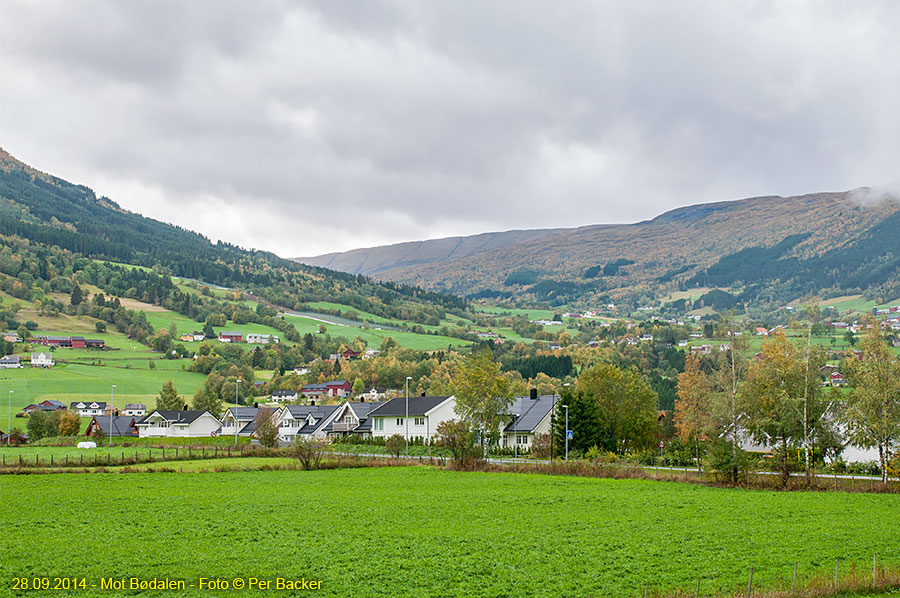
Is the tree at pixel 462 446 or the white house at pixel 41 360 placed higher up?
the white house at pixel 41 360

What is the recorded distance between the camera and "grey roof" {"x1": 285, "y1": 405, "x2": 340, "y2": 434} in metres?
100

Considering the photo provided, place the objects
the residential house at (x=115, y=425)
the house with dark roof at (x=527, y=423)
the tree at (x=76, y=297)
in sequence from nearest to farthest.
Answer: the house with dark roof at (x=527, y=423)
the residential house at (x=115, y=425)
the tree at (x=76, y=297)

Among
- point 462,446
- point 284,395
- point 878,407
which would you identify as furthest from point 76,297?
point 878,407

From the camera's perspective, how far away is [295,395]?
136 metres

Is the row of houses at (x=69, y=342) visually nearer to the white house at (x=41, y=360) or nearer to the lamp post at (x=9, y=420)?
the white house at (x=41, y=360)

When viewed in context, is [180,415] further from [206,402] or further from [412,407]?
[412,407]

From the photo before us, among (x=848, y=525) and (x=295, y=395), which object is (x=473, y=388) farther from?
(x=295, y=395)

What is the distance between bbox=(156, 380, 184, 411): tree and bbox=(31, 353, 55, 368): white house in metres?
32.3

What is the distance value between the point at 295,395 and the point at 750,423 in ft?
331

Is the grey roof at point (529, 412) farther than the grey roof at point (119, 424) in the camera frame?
No

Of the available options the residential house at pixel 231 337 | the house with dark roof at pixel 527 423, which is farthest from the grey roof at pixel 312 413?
the residential house at pixel 231 337

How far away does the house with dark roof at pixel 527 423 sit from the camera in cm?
7519

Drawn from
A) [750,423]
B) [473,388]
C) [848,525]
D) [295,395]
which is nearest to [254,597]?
[848,525]

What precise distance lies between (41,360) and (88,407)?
29589mm
